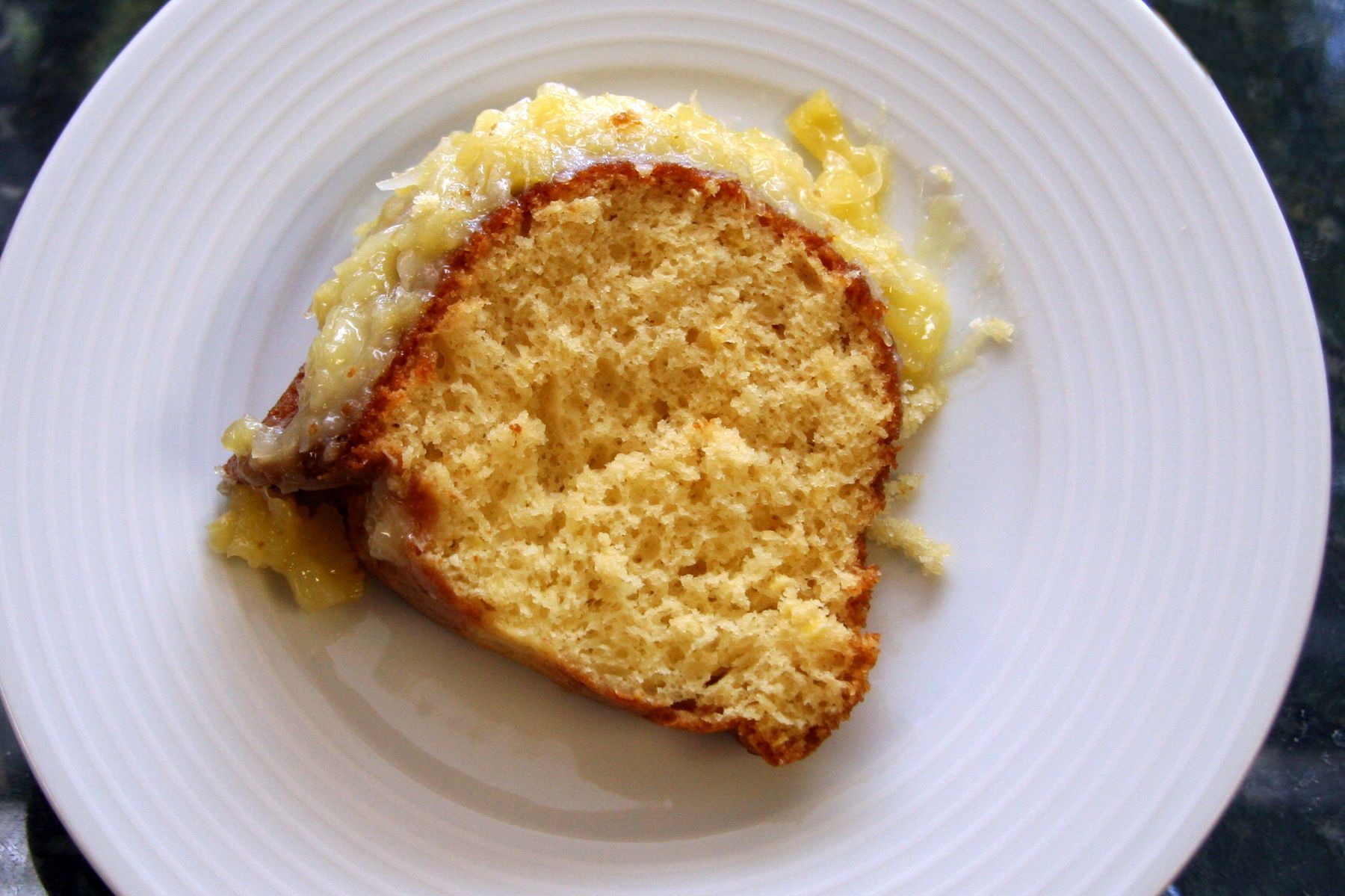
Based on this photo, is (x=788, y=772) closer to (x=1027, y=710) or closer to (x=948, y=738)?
(x=948, y=738)

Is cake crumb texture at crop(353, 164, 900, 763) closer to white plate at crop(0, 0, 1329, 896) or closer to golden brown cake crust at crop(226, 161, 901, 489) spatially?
golden brown cake crust at crop(226, 161, 901, 489)

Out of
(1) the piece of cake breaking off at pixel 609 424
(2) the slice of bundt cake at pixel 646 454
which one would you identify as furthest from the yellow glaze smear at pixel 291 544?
(2) the slice of bundt cake at pixel 646 454

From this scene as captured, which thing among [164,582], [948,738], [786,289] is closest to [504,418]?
[786,289]

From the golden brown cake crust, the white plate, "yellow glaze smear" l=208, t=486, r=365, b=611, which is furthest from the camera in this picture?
"yellow glaze smear" l=208, t=486, r=365, b=611

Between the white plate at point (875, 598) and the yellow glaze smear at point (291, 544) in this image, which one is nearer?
the white plate at point (875, 598)

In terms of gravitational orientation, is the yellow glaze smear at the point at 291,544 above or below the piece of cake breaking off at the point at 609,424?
below

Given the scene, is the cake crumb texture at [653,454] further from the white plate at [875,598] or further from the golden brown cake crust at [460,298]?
the white plate at [875,598]

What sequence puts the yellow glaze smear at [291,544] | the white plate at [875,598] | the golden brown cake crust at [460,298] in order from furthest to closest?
the yellow glaze smear at [291,544]
the white plate at [875,598]
the golden brown cake crust at [460,298]

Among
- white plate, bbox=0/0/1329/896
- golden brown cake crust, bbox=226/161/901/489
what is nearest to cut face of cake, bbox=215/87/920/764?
golden brown cake crust, bbox=226/161/901/489

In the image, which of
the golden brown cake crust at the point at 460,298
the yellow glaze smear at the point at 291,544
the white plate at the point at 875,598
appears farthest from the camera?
the yellow glaze smear at the point at 291,544
